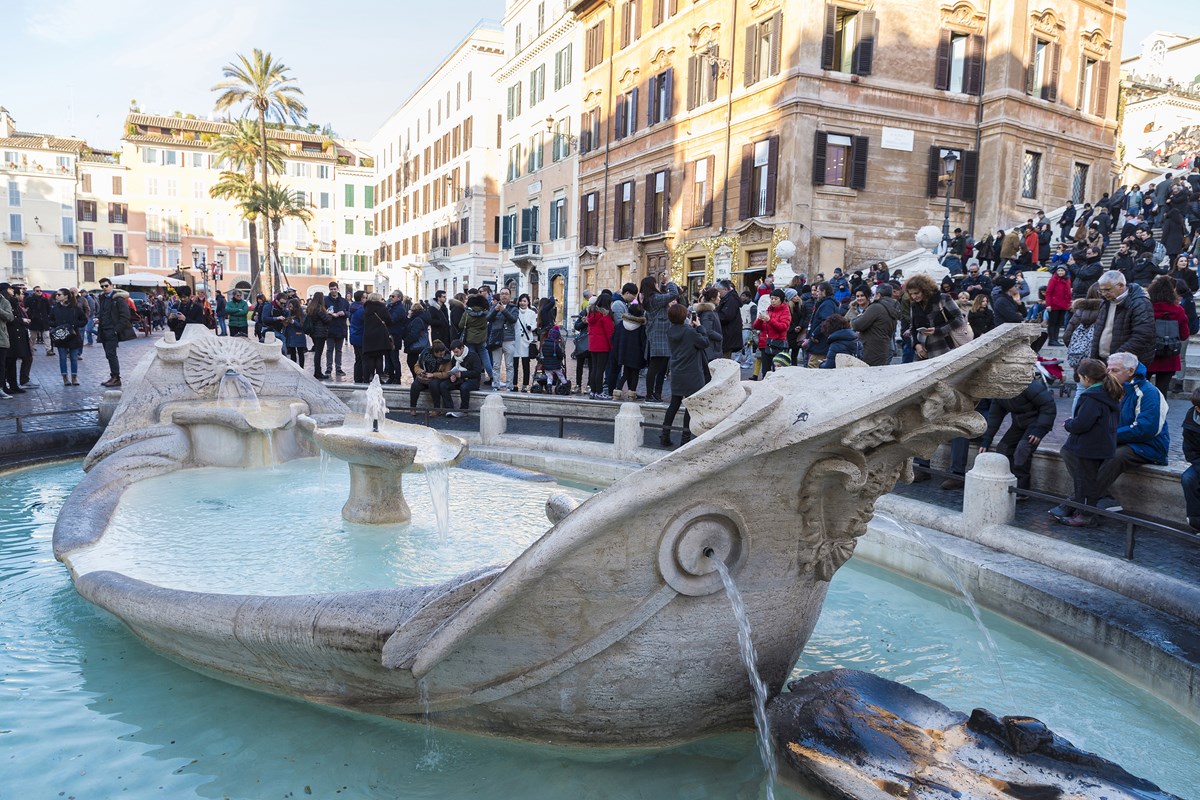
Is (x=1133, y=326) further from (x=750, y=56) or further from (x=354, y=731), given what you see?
(x=750, y=56)

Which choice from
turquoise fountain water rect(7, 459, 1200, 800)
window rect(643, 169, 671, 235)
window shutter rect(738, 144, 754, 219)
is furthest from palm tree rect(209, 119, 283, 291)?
turquoise fountain water rect(7, 459, 1200, 800)

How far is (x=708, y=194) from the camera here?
26.3m

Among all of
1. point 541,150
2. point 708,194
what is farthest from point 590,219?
point 708,194

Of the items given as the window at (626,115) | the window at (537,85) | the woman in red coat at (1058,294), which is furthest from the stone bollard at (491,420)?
the window at (537,85)

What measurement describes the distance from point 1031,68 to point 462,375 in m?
22.4

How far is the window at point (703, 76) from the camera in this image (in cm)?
2597

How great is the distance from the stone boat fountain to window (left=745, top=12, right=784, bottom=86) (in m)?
23.3

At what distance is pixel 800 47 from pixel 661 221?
7.60 m

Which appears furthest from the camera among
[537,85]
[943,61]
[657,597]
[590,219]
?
[537,85]

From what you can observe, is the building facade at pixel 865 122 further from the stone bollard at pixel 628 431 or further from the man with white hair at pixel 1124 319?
the stone bollard at pixel 628 431

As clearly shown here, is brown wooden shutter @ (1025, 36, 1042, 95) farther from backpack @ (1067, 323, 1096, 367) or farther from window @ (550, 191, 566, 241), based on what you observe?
backpack @ (1067, 323, 1096, 367)

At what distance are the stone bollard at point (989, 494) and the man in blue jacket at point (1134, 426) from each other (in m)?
0.97

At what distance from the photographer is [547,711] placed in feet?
10.2

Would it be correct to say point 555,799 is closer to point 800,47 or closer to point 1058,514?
point 1058,514
